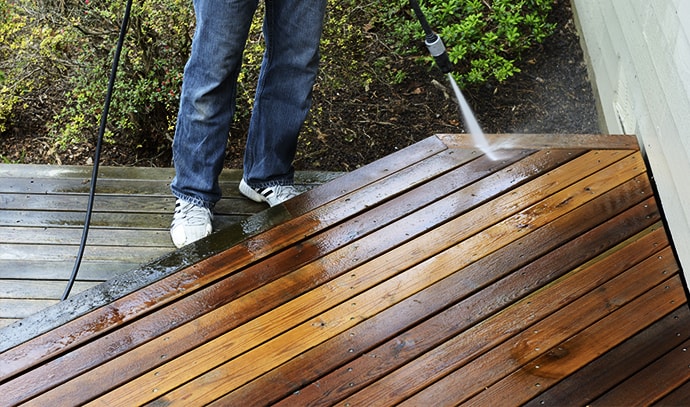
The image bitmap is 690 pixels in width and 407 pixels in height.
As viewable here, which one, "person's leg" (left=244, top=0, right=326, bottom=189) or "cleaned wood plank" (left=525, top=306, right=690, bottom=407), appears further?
"person's leg" (left=244, top=0, right=326, bottom=189)

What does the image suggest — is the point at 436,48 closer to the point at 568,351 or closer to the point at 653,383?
the point at 568,351

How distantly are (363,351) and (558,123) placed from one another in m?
1.82

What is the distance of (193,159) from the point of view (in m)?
2.55

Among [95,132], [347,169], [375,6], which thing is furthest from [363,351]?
[375,6]

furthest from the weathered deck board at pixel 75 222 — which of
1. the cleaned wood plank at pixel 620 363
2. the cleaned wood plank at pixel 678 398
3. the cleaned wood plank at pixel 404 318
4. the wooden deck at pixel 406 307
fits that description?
the cleaned wood plank at pixel 678 398

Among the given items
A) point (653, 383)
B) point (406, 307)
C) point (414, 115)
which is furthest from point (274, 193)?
point (653, 383)

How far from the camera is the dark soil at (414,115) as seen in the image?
3453 mm

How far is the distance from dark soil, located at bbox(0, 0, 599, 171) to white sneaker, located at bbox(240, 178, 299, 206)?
1.91ft

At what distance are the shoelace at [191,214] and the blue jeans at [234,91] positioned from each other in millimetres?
19

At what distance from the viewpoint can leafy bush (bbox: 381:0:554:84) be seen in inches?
144

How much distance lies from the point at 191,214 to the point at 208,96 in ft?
1.29

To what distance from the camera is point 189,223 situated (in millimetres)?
2592

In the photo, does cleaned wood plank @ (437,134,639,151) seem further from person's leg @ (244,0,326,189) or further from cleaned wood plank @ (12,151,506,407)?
person's leg @ (244,0,326,189)

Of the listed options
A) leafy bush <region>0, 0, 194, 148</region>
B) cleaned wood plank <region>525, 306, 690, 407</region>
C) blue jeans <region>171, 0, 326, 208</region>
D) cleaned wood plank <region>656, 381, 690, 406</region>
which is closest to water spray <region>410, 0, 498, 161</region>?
blue jeans <region>171, 0, 326, 208</region>
